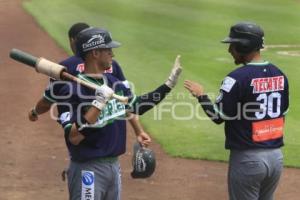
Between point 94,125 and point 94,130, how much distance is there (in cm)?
7

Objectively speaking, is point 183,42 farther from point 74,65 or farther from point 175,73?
point 175,73

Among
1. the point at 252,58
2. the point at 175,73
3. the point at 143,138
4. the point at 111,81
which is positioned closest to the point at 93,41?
the point at 111,81

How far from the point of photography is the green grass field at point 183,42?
9.48 metres

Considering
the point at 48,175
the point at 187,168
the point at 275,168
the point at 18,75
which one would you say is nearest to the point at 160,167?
the point at 187,168

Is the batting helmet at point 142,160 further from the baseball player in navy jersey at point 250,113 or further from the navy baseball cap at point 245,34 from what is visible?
the navy baseball cap at point 245,34

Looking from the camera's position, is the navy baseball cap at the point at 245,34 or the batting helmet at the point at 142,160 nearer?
the navy baseball cap at the point at 245,34

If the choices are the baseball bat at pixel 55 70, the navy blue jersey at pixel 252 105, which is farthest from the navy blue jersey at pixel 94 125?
the navy blue jersey at pixel 252 105

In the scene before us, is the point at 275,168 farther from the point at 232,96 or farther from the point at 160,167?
the point at 160,167

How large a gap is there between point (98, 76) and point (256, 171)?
1.46 metres

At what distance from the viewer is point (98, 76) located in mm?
4629

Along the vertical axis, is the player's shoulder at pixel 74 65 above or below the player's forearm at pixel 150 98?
above

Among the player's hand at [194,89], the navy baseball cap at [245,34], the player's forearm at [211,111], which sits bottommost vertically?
the player's forearm at [211,111]

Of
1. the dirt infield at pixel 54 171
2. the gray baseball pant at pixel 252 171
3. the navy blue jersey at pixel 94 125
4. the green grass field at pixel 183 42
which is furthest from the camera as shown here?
the green grass field at pixel 183 42

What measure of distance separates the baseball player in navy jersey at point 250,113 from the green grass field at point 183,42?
3.38 m
